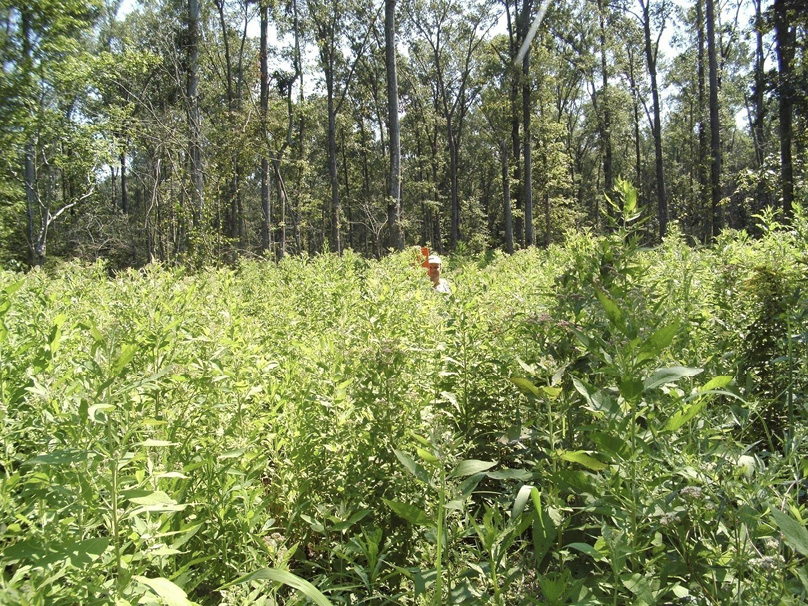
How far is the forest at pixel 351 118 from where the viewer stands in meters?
13.2

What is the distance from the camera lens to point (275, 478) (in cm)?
238

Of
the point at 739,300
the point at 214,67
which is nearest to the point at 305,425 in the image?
the point at 739,300

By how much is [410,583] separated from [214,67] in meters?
35.2

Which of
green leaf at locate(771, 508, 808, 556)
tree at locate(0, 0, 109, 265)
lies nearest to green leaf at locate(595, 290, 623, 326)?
green leaf at locate(771, 508, 808, 556)

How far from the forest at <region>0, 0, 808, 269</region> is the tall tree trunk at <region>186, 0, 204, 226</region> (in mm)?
77

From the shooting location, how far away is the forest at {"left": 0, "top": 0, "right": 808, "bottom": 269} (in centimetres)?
1322

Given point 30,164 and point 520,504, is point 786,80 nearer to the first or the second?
point 520,504

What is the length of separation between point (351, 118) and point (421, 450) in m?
35.9

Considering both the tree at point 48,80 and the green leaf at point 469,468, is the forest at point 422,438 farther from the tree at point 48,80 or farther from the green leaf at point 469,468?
the tree at point 48,80

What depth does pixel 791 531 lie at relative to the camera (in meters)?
1.04

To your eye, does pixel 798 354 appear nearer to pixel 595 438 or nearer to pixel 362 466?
pixel 595 438

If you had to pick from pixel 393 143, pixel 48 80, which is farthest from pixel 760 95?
pixel 48 80

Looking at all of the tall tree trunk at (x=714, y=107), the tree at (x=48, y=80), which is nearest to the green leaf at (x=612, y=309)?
the tree at (x=48, y=80)

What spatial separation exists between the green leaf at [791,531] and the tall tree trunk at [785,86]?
43.9 feet
